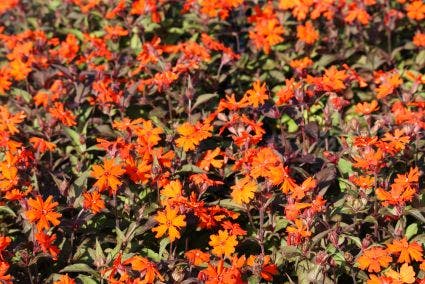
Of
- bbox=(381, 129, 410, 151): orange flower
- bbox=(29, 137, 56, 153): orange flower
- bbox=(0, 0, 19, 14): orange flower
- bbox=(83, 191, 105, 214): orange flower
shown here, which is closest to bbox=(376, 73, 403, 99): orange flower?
bbox=(381, 129, 410, 151): orange flower

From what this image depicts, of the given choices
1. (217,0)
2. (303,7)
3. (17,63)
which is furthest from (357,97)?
(17,63)

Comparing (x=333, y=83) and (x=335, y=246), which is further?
(x=333, y=83)

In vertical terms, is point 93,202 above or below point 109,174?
below

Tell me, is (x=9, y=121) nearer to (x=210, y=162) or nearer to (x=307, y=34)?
(x=210, y=162)

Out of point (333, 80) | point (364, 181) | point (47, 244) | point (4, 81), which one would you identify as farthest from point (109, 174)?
point (4, 81)

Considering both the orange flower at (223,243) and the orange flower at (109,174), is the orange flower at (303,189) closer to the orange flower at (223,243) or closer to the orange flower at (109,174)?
the orange flower at (223,243)

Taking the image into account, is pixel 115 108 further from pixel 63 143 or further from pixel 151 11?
pixel 151 11
